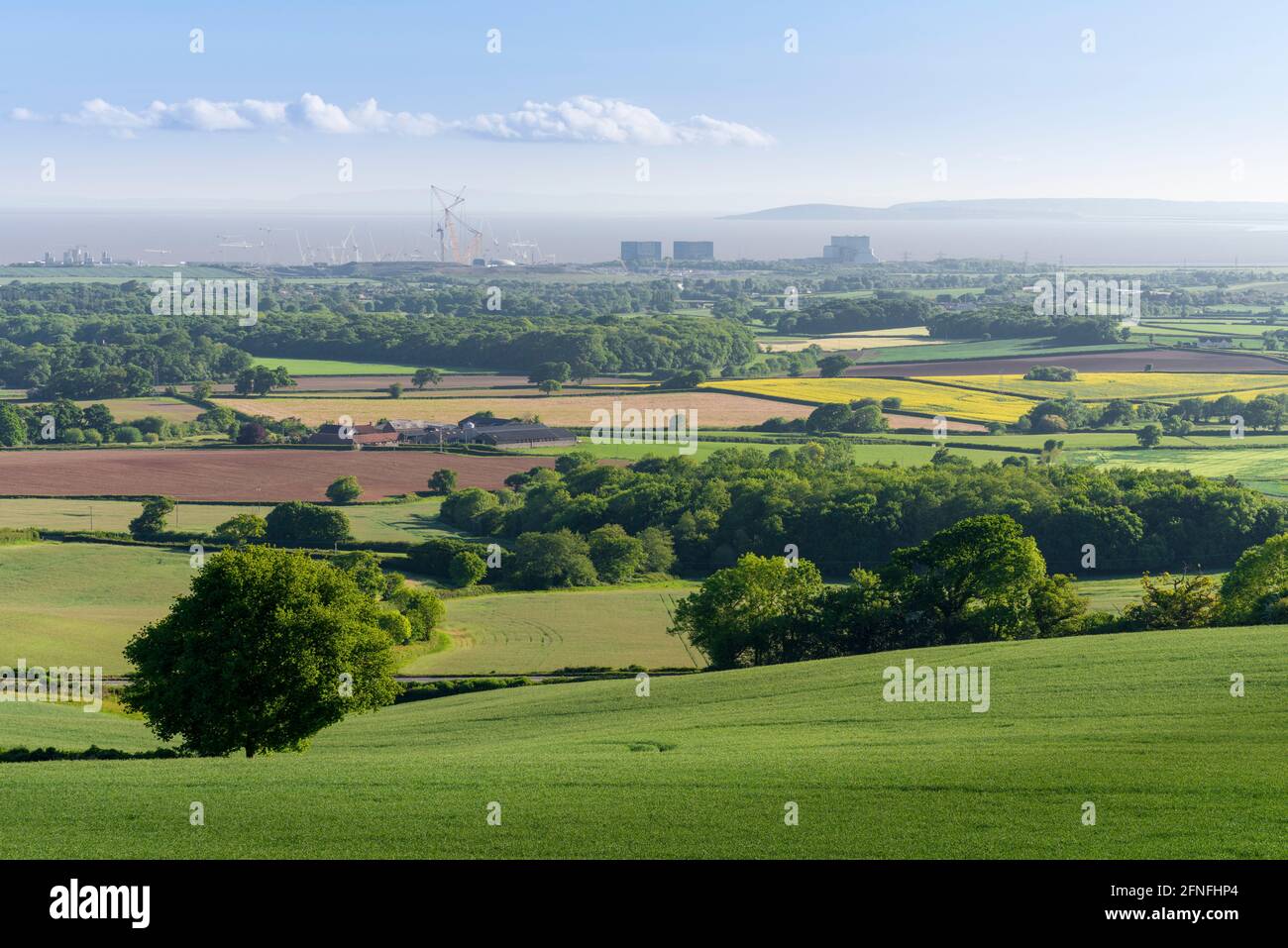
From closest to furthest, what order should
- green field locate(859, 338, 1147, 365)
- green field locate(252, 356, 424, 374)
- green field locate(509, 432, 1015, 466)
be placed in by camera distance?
green field locate(509, 432, 1015, 466) < green field locate(252, 356, 424, 374) < green field locate(859, 338, 1147, 365)

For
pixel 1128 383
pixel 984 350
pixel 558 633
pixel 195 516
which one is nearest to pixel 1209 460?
pixel 1128 383

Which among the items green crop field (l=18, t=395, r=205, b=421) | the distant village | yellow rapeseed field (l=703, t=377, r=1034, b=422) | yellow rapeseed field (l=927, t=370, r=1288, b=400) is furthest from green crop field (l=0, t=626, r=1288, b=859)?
yellow rapeseed field (l=927, t=370, r=1288, b=400)

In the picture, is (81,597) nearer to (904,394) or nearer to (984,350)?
(904,394)

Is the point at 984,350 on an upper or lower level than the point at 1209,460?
upper

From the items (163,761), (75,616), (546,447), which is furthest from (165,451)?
(163,761)

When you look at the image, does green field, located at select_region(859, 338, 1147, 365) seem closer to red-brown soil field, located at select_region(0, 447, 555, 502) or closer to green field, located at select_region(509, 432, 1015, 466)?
green field, located at select_region(509, 432, 1015, 466)

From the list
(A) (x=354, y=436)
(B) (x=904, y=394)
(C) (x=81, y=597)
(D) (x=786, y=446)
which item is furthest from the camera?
(B) (x=904, y=394)
